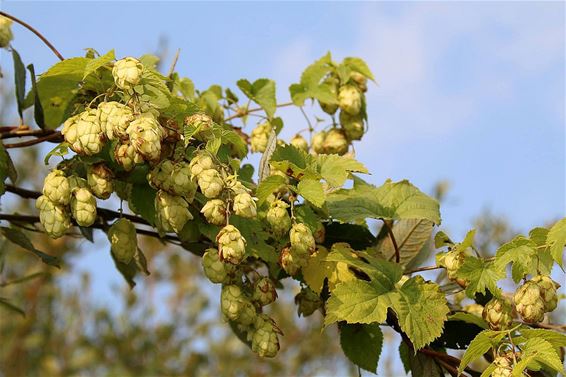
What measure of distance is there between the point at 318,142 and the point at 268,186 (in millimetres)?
707

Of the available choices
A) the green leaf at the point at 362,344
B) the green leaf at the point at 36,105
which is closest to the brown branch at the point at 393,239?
the green leaf at the point at 362,344

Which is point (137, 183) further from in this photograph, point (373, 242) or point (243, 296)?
point (373, 242)

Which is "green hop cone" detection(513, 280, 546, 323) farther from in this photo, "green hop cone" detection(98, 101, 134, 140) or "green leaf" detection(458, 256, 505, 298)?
"green hop cone" detection(98, 101, 134, 140)

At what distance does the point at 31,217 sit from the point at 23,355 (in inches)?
239

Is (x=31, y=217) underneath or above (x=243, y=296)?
above

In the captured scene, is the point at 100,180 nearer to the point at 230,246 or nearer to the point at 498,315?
the point at 230,246

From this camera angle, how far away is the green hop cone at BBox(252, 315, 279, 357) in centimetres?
165

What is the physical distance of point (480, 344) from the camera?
4.95 feet

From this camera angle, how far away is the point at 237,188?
1497 mm

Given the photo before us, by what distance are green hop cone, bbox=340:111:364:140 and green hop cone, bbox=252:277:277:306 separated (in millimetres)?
715

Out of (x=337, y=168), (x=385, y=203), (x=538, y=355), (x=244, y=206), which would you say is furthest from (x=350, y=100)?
(x=538, y=355)

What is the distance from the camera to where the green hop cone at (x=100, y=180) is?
1610mm

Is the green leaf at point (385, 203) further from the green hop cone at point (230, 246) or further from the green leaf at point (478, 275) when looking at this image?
the green hop cone at point (230, 246)

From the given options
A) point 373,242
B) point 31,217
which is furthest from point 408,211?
point 31,217
